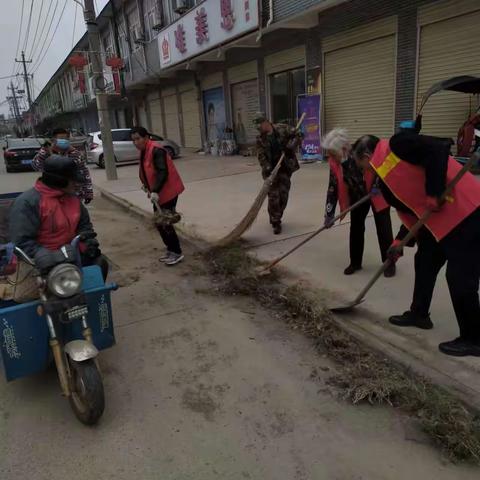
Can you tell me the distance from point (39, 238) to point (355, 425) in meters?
2.24

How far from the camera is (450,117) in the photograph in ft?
28.3

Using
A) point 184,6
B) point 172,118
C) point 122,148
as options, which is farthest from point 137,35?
point 122,148

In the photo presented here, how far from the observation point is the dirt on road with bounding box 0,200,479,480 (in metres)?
2.17

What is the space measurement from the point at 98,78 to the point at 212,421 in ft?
39.4

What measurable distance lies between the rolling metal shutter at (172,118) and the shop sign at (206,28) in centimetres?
406

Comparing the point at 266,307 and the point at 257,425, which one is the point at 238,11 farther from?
the point at 257,425

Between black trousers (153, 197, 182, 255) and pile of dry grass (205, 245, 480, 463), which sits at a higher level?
black trousers (153, 197, 182, 255)

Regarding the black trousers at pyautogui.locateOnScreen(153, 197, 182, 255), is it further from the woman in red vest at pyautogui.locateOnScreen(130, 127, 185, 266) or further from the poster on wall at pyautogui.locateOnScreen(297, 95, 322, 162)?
the poster on wall at pyautogui.locateOnScreen(297, 95, 322, 162)

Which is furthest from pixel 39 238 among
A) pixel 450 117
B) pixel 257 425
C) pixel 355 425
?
pixel 450 117

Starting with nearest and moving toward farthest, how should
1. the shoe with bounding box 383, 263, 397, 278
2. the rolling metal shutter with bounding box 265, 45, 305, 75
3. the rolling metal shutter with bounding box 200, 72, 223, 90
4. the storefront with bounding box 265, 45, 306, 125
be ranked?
1. the shoe with bounding box 383, 263, 397, 278
2. the rolling metal shutter with bounding box 265, 45, 305, 75
3. the storefront with bounding box 265, 45, 306, 125
4. the rolling metal shutter with bounding box 200, 72, 223, 90

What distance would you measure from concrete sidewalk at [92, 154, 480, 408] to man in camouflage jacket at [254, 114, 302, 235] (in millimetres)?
411

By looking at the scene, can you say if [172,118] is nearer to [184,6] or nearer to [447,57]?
[184,6]

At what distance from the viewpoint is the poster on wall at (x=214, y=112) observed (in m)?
17.6

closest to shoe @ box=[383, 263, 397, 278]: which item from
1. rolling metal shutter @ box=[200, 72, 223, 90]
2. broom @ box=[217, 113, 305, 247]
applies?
broom @ box=[217, 113, 305, 247]
